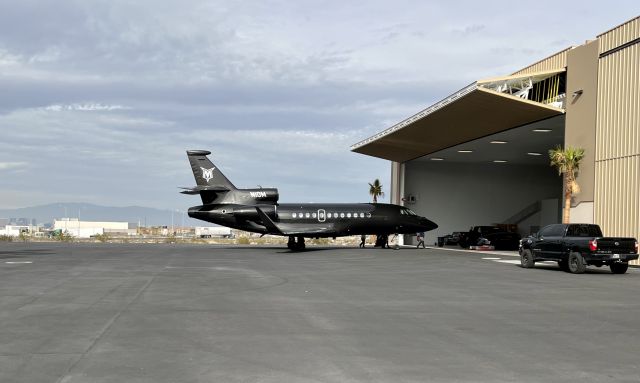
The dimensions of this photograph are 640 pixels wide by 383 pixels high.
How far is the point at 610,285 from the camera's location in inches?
725

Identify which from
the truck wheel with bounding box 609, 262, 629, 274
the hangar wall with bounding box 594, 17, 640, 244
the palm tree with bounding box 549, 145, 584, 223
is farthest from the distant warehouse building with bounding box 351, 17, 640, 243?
the truck wheel with bounding box 609, 262, 629, 274

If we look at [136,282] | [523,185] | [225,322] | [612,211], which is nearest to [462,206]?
[523,185]

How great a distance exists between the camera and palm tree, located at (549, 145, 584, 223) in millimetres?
31922

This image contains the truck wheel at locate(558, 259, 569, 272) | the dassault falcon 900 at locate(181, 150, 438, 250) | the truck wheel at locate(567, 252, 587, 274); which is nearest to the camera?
the truck wheel at locate(567, 252, 587, 274)

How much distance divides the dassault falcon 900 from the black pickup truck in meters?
17.8

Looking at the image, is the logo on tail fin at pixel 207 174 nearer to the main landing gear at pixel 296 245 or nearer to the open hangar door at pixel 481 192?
the main landing gear at pixel 296 245

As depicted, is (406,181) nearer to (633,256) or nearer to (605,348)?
(633,256)

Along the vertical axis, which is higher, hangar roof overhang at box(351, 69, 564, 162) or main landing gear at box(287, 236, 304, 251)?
hangar roof overhang at box(351, 69, 564, 162)

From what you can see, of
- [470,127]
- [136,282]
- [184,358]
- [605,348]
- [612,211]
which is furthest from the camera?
[470,127]

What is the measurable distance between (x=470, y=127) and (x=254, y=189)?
14079mm

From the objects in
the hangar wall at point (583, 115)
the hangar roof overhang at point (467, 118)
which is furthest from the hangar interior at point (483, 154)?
the hangar wall at point (583, 115)

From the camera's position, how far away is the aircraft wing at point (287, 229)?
1537 inches

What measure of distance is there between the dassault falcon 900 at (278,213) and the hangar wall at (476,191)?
13.9 meters

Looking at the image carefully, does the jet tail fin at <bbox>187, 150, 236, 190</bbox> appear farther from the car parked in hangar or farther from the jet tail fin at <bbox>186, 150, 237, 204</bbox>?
the car parked in hangar
